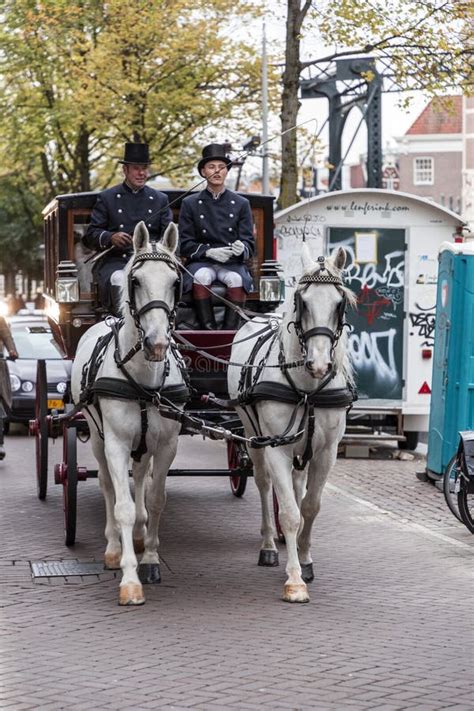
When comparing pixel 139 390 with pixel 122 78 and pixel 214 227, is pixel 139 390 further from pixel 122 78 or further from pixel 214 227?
pixel 122 78

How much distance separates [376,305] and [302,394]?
864 cm

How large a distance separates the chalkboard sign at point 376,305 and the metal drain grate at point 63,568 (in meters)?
7.93

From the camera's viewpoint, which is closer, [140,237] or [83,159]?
[140,237]

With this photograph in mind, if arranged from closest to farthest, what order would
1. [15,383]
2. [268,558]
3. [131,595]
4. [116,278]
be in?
1. [131,595]
2. [268,558]
3. [116,278]
4. [15,383]

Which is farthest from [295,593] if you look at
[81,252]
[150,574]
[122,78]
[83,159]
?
[83,159]

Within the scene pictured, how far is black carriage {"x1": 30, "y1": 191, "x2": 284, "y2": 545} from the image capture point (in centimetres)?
1005

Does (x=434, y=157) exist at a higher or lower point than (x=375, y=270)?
higher

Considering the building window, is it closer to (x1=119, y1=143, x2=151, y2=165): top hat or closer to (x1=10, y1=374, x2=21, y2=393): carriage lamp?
(x1=10, y1=374, x2=21, y2=393): carriage lamp

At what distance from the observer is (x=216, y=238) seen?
10484 millimetres

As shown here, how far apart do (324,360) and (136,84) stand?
22909 mm

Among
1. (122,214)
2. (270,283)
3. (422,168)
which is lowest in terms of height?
(270,283)

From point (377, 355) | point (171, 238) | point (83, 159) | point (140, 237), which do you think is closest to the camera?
point (140, 237)

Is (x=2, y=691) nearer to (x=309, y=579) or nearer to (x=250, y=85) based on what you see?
(x=309, y=579)

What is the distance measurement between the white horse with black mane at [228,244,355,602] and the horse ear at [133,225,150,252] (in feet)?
3.24
